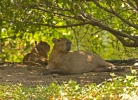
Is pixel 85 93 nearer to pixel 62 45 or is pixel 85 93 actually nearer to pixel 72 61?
pixel 72 61

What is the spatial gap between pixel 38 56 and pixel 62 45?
1921 mm

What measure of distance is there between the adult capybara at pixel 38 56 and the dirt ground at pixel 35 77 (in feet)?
2.80

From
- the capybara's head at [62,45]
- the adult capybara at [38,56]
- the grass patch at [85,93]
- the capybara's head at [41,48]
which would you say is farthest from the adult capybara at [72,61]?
the grass patch at [85,93]

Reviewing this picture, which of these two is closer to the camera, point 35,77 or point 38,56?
point 35,77

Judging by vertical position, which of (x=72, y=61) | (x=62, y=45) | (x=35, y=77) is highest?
(x=62, y=45)

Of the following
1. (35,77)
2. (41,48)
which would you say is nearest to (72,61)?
(35,77)

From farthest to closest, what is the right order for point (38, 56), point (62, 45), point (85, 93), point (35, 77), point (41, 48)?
point (41, 48) → point (38, 56) → point (62, 45) → point (35, 77) → point (85, 93)

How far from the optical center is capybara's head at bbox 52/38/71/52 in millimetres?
10179

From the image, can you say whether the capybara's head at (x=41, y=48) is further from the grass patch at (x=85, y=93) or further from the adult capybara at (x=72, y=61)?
the grass patch at (x=85, y=93)

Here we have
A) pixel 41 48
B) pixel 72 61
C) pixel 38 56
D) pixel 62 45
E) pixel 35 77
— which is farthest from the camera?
pixel 41 48

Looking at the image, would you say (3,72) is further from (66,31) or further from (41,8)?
(66,31)

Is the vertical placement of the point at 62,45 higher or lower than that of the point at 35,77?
higher

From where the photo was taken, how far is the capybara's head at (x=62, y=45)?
10179 mm

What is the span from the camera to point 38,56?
12.1 meters
